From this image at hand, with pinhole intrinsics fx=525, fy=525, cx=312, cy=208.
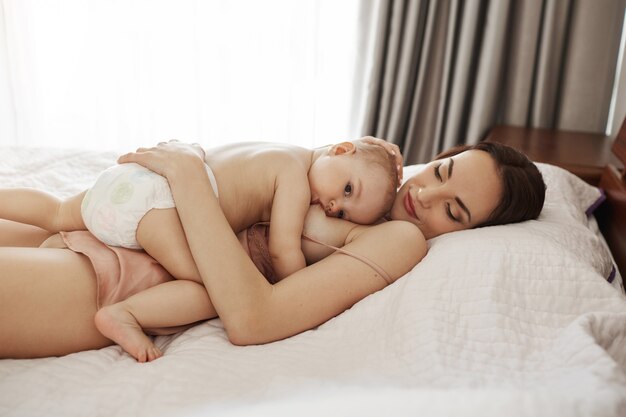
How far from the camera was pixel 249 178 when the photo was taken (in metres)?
1.29

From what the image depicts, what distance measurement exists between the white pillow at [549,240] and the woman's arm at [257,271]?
0.39 ft

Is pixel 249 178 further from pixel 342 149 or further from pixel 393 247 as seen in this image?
pixel 393 247

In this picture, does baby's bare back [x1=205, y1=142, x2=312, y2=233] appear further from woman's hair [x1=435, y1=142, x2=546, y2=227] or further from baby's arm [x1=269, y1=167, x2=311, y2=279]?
woman's hair [x1=435, y1=142, x2=546, y2=227]

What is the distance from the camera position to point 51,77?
3770 mm

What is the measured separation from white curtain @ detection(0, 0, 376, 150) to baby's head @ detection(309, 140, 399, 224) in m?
1.95

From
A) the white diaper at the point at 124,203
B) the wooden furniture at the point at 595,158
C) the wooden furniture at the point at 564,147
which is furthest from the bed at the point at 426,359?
the wooden furniture at the point at 564,147

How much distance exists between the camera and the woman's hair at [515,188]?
1.29 metres

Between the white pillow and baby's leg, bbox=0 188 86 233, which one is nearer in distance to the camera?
the white pillow

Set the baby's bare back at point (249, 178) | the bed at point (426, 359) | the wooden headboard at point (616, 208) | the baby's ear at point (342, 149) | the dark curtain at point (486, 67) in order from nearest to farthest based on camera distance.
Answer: the bed at point (426, 359) → the baby's bare back at point (249, 178) → the baby's ear at point (342, 149) → the wooden headboard at point (616, 208) → the dark curtain at point (486, 67)

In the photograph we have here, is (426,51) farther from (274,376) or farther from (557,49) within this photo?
(274,376)

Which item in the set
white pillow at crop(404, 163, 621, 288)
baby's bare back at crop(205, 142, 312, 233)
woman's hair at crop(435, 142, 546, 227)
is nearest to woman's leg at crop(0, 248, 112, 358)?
baby's bare back at crop(205, 142, 312, 233)

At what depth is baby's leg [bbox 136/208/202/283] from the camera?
44.3 inches

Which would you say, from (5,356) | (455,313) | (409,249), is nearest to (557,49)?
(409,249)

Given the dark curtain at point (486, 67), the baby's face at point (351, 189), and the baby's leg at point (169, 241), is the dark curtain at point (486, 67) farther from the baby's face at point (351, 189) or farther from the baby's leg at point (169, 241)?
the baby's leg at point (169, 241)
